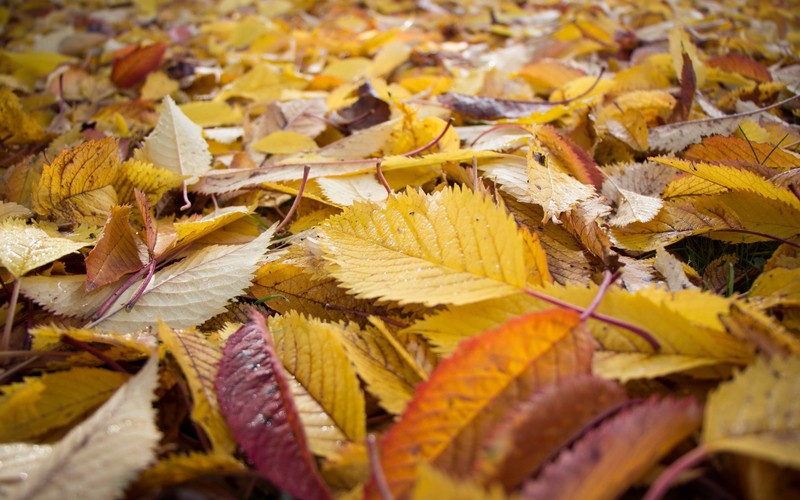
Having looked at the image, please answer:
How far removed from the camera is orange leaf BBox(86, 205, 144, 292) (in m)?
0.64

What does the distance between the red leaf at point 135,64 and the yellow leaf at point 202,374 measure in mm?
1295

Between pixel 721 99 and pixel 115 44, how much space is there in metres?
2.18

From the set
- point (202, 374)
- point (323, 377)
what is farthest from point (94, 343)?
point (323, 377)

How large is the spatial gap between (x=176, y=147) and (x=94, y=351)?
53cm

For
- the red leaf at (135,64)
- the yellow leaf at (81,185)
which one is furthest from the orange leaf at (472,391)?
the red leaf at (135,64)

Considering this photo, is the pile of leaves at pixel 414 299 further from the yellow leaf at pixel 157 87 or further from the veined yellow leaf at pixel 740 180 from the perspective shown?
the yellow leaf at pixel 157 87

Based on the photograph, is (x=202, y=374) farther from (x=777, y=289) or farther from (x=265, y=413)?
(x=777, y=289)

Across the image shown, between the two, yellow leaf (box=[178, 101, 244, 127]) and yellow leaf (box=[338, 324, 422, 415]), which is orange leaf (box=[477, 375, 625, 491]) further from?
yellow leaf (box=[178, 101, 244, 127])

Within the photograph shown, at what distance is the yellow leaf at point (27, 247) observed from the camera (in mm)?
599

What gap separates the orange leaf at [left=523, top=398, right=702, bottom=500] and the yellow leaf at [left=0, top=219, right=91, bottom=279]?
0.63 metres

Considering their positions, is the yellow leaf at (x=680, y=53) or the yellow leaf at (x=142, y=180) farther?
the yellow leaf at (x=680, y=53)

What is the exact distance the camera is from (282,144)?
1.04m

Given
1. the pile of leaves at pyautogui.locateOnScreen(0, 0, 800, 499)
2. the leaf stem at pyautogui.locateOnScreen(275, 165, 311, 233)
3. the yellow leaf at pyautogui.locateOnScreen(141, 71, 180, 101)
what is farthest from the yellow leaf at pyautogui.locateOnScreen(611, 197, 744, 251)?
the yellow leaf at pyautogui.locateOnScreen(141, 71, 180, 101)

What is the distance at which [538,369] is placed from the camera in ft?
1.38
